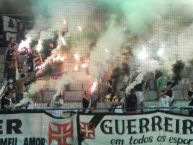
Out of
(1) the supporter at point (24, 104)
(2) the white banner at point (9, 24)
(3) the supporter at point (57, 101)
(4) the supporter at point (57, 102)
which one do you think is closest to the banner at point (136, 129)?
(1) the supporter at point (24, 104)

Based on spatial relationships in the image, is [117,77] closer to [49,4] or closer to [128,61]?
[128,61]

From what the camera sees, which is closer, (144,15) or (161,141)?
(161,141)

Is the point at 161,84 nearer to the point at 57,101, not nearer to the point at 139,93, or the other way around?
the point at 139,93

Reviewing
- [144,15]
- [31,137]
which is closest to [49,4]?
[144,15]

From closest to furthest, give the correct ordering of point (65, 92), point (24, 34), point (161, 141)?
1. point (161, 141)
2. point (65, 92)
3. point (24, 34)

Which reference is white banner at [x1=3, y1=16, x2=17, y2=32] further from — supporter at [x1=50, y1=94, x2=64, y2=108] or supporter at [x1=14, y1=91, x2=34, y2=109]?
supporter at [x1=14, y1=91, x2=34, y2=109]

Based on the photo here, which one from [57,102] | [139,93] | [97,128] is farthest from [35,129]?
[139,93]

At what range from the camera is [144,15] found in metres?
16.9

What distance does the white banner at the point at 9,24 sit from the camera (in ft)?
52.4

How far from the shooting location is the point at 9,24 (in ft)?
52.6

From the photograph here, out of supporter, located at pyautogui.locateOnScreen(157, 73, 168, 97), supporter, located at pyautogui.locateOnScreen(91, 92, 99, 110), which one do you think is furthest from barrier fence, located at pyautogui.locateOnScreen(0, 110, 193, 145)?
supporter, located at pyautogui.locateOnScreen(157, 73, 168, 97)

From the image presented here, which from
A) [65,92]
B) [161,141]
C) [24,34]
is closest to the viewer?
[161,141]

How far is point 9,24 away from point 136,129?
8.20m

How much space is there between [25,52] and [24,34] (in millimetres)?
771
